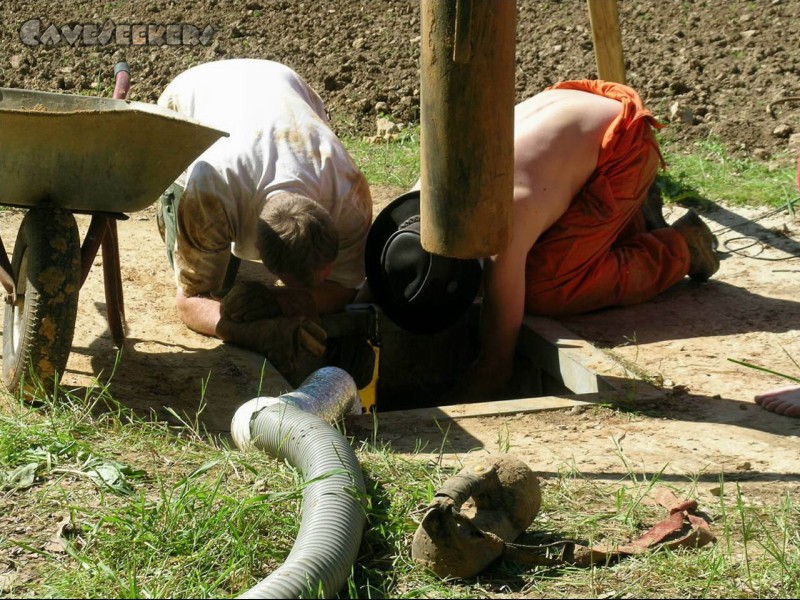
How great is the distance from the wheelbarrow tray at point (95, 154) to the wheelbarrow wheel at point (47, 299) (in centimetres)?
11

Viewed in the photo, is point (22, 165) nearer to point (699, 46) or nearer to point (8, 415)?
point (8, 415)

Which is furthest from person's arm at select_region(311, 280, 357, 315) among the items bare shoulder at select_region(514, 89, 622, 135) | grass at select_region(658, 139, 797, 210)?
grass at select_region(658, 139, 797, 210)

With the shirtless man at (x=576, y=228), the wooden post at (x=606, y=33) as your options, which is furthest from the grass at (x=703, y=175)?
the shirtless man at (x=576, y=228)

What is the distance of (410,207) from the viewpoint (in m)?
4.59

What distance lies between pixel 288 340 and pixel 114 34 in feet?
20.4

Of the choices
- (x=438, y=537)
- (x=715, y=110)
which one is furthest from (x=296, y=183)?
(x=715, y=110)

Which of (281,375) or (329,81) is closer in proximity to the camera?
(281,375)

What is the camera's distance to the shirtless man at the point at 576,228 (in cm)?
445

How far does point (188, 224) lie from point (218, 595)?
2086 mm

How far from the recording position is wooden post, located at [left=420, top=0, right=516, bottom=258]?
112 inches

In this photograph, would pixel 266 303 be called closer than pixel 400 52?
Yes

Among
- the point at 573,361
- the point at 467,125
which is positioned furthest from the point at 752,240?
the point at 467,125

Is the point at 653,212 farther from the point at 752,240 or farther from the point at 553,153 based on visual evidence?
the point at 553,153

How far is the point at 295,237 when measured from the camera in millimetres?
3934
